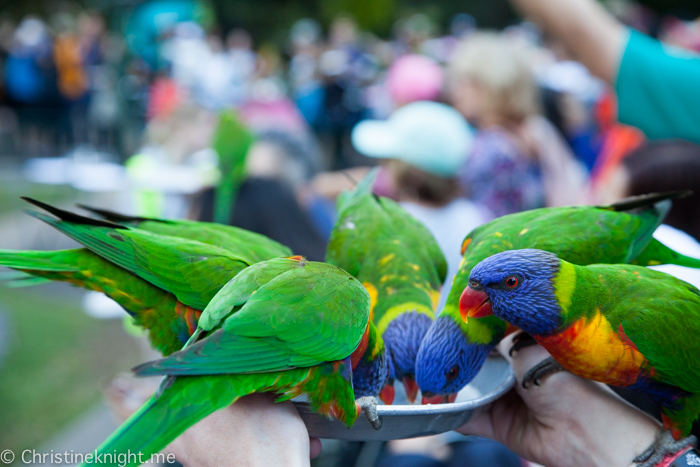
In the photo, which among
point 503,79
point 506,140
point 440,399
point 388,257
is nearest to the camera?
point 440,399

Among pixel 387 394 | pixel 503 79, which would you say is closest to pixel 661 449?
pixel 387 394

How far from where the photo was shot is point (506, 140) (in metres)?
3.36

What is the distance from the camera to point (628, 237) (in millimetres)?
1246

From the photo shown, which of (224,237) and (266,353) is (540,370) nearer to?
(266,353)

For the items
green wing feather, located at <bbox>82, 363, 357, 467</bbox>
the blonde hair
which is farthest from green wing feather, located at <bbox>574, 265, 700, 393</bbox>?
the blonde hair

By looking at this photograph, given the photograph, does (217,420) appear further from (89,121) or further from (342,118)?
(89,121)

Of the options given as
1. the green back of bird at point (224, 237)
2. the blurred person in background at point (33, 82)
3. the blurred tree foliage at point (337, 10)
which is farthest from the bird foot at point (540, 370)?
the blurred tree foliage at point (337, 10)

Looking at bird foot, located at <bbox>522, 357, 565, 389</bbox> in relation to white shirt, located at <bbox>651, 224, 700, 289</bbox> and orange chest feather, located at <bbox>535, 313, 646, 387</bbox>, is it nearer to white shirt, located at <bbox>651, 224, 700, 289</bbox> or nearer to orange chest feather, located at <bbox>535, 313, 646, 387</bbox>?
orange chest feather, located at <bbox>535, 313, 646, 387</bbox>

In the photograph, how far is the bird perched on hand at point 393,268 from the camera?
1237mm

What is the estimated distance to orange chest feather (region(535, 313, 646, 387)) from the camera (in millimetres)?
1035

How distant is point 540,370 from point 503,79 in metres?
2.70

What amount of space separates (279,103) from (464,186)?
4560 mm

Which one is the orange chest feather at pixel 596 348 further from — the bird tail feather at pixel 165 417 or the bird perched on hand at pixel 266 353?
the bird tail feather at pixel 165 417

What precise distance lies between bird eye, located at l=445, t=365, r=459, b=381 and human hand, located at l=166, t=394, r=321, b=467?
0.32m
